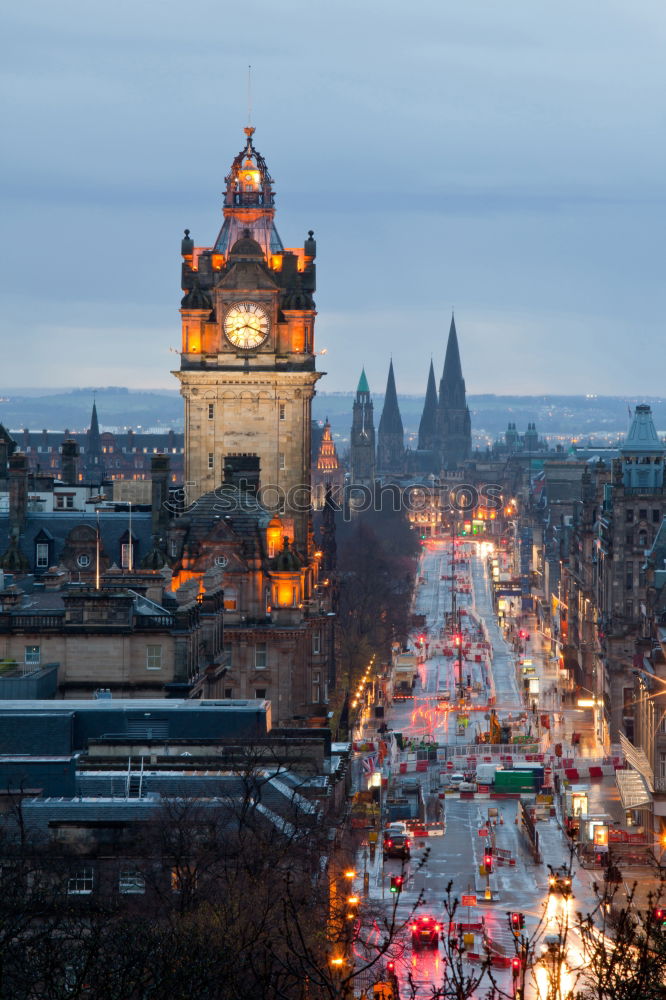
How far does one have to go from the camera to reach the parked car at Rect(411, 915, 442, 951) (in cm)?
8681

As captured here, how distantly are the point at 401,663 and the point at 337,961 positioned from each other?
136 metres

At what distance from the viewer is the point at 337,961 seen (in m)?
61.2

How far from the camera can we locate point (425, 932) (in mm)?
88312

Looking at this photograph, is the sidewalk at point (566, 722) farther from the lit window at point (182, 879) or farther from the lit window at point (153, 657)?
the lit window at point (182, 879)

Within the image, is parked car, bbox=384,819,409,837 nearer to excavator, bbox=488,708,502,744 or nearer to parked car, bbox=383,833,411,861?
parked car, bbox=383,833,411,861

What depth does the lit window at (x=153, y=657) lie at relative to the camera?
3954 inches

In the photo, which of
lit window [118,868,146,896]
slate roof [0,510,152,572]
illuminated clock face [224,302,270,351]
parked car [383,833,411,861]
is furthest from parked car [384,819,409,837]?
lit window [118,868,146,896]

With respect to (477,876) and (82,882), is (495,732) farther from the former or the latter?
(82,882)

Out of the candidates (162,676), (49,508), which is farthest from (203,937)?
(49,508)

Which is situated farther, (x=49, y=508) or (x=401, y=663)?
(x=401, y=663)

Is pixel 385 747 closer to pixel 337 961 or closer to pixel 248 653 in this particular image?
pixel 248 653

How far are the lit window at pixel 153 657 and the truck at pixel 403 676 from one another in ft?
287

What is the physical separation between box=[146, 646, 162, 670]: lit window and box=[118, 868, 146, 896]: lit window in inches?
1194

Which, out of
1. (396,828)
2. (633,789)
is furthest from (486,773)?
(396,828)
